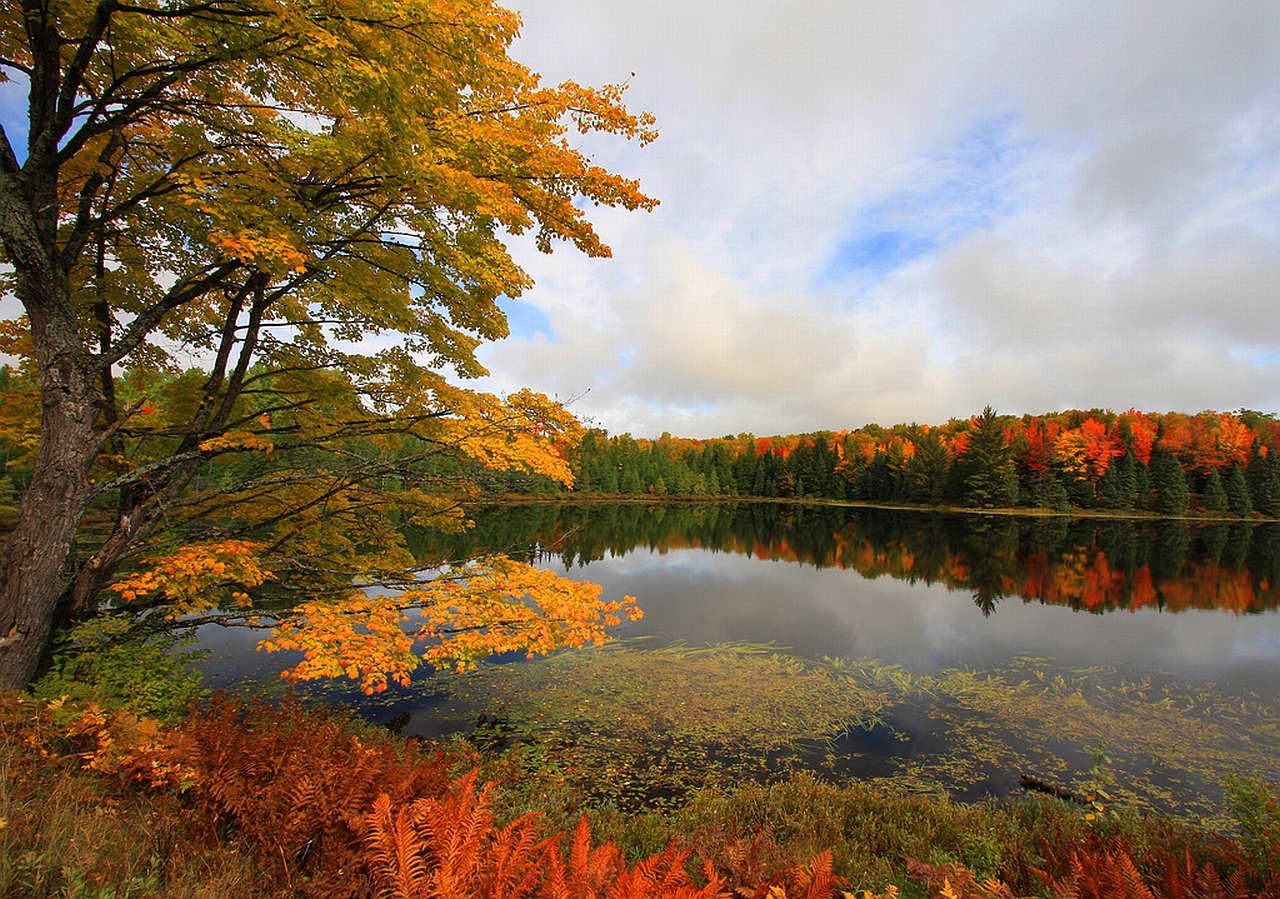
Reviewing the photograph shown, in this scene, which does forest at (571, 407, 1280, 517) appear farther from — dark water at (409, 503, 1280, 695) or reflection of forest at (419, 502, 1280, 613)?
dark water at (409, 503, 1280, 695)

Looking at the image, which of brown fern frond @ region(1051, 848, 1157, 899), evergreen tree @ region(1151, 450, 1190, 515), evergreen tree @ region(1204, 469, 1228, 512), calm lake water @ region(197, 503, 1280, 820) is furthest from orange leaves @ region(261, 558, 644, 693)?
evergreen tree @ region(1204, 469, 1228, 512)

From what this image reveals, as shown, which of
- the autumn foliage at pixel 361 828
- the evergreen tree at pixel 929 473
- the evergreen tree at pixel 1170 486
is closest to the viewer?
the autumn foliage at pixel 361 828

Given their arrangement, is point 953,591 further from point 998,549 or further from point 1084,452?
point 1084,452

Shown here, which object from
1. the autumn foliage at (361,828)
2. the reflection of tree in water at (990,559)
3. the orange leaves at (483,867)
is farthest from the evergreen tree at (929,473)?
the orange leaves at (483,867)

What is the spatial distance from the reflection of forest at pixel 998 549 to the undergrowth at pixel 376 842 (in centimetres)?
410

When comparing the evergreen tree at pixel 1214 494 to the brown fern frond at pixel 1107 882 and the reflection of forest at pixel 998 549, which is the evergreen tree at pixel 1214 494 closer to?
the reflection of forest at pixel 998 549

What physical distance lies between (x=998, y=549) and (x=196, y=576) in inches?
1819

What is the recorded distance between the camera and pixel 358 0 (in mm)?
5199

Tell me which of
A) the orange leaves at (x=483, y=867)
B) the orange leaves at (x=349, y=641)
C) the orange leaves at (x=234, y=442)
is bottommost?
the orange leaves at (x=483, y=867)

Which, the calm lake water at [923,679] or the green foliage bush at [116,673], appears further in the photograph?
the calm lake water at [923,679]

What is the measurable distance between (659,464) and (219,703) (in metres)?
104

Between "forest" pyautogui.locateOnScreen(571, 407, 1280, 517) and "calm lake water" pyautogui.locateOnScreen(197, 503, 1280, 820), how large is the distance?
131 feet

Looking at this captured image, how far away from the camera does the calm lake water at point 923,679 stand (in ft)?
32.1

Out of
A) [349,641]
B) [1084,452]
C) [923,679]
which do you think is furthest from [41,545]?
[1084,452]
